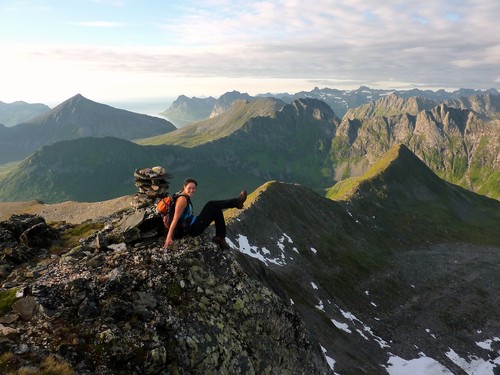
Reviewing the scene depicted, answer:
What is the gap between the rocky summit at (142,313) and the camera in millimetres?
12466

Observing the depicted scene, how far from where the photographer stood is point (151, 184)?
28.9m

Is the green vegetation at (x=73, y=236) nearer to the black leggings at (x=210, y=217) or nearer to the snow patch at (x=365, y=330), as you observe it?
the black leggings at (x=210, y=217)

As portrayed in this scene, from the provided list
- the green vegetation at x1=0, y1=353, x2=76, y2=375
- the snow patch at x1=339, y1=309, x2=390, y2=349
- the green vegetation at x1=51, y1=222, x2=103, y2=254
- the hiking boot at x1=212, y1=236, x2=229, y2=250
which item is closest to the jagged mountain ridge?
the snow patch at x1=339, y1=309, x2=390, y2=349

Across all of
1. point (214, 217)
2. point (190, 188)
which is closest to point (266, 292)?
point (214, 217)

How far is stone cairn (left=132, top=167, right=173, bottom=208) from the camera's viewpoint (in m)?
27.8

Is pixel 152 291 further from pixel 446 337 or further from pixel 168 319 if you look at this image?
pixel 446 337

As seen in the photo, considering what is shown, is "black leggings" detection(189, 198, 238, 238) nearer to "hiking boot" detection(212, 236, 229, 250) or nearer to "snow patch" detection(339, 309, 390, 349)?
"hiking boot" detection(212, 236, 229, 250)

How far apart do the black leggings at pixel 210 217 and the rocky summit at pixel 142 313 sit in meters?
0.63

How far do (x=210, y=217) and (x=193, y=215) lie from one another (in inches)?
37.0

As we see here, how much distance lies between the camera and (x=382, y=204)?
17162 centimetres

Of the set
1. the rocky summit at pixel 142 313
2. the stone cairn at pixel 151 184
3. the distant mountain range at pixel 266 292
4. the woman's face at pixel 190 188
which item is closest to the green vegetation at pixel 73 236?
the distant mountain range at pixel 266 292

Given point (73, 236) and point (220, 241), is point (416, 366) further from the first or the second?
point (73, 236)

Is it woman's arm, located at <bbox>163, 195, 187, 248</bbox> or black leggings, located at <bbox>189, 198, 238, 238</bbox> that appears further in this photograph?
black leggings, located at <bbox>189, 198, 238, 238</bbox>

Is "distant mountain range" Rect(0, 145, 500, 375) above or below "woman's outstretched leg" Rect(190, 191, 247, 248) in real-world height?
below
